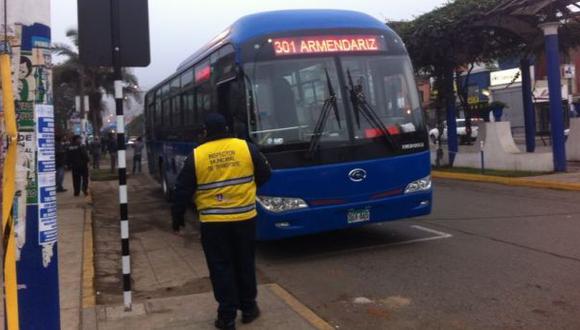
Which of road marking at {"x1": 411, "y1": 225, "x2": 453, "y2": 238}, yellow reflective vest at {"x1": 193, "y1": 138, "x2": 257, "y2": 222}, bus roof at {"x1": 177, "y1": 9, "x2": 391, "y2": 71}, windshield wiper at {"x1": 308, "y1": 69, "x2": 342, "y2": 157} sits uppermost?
bus roof at {"x1": 177, "y1": 9, "x2": 391, "y2": 71}

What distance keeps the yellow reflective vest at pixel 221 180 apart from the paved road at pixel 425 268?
1.38 meters

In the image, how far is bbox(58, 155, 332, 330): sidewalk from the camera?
5.70 m

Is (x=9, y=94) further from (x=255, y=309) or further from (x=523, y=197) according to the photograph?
(x=523, y=197)

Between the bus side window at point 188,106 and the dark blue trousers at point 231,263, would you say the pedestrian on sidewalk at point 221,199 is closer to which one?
the dark blue trousers at point 231,263

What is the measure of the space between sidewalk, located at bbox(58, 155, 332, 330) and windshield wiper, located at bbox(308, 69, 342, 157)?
6.25ft

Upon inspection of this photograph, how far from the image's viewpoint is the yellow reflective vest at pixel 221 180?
5418 mm

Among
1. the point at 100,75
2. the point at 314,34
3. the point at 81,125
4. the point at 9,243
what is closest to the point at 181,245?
the point at 314,34

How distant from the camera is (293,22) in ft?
27.9

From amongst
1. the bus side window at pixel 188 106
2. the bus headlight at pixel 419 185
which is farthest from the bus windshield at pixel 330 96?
the bus side window at pixel 188 106

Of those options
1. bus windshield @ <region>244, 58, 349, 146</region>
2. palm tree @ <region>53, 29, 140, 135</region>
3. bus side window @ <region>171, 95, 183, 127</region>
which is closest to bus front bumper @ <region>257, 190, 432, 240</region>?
bus windshield @ <region>244, 58, 349, 146</region>

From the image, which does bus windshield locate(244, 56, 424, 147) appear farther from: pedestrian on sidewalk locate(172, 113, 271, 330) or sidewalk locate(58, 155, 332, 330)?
pedestrian on sidewalk locate(172, 113, 271, 330)

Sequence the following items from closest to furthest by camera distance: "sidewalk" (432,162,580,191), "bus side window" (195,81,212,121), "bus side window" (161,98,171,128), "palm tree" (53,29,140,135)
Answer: "bus side window" (195,81,212,121)
"sidewalk" (432,162,580,191)
"bus side window" (161,98,171,128)
"palm tree" (53,29,140,135)

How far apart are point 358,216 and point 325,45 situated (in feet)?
7.45

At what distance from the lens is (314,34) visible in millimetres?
8391
